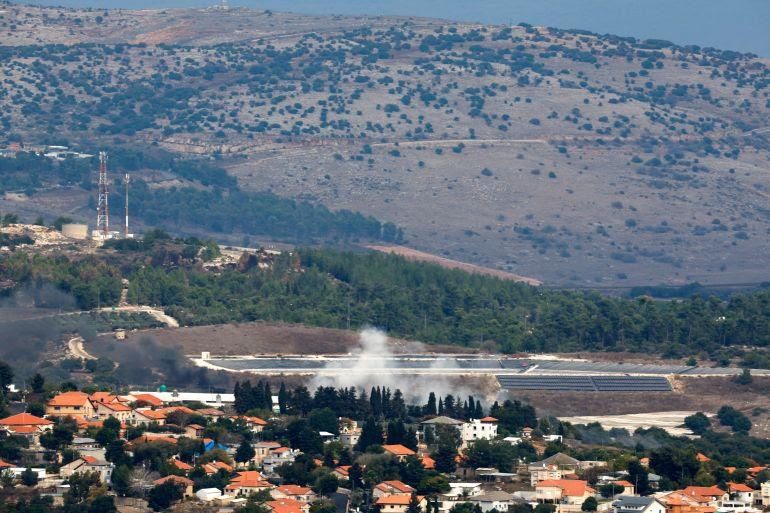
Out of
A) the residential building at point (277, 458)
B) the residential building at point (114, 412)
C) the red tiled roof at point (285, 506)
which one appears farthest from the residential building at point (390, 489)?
the residential building at point (114, 412)

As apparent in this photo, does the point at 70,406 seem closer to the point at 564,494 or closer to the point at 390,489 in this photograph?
the point at 390,489

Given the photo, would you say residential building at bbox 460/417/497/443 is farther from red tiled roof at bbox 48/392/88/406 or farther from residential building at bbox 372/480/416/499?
red tiled roof at bbox 48/392/88/406

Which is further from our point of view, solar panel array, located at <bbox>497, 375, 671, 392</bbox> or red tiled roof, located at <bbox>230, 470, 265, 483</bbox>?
solar panel array, located at <bbox>497, 375, 671, 392</bbox>

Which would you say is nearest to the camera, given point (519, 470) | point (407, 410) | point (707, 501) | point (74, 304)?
point (707, 501)

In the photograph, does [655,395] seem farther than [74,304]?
No

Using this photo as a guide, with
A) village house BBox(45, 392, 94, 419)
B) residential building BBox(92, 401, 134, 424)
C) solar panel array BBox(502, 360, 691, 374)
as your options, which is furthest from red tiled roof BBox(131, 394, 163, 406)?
solar panel array BBox(502, 360, 691, 374)

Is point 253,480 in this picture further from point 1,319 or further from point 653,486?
point 1,319

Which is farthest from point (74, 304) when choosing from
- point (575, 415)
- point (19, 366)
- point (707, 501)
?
point (707, 501)
